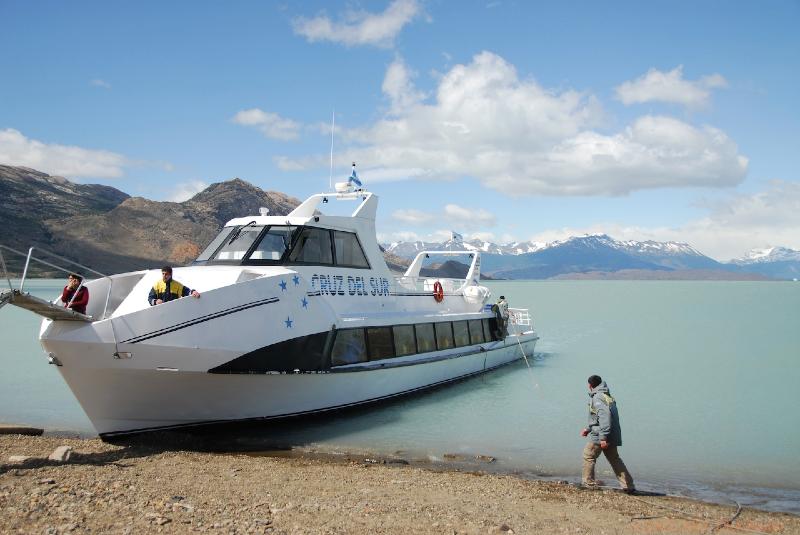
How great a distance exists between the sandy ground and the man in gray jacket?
419mm

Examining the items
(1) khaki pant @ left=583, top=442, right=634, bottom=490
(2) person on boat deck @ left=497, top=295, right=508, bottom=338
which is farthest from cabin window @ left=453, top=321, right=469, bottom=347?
(1) khaki pant @ left=583, top=442, right=634, bottom=490

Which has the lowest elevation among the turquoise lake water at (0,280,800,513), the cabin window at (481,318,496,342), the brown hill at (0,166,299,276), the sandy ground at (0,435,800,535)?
the turquoise lake water at (0,280,800,513)

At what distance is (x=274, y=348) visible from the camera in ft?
38.5

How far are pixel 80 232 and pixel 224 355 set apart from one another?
19209cm

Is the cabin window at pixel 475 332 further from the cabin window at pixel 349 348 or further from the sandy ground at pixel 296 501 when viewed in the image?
Answer: the sandy ground at pixel 296 501

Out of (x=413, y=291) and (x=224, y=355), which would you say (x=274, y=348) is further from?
(x=413, y=291)

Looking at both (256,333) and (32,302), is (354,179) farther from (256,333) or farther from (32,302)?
(32,302)

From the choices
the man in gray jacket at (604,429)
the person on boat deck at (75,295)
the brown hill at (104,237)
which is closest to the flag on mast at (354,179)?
the person on boat deck at (75,295)

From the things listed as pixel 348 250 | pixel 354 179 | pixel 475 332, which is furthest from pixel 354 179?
pixel 475 332

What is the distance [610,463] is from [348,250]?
817 centimetres

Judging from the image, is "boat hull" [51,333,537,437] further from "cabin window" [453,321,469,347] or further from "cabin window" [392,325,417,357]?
"cabin window" [453,321,469,347]

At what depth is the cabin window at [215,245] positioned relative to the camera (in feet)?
45.5

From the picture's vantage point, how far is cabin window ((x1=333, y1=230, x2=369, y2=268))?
1499 cm

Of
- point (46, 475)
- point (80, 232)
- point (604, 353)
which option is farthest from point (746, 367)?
point (80, 232)
